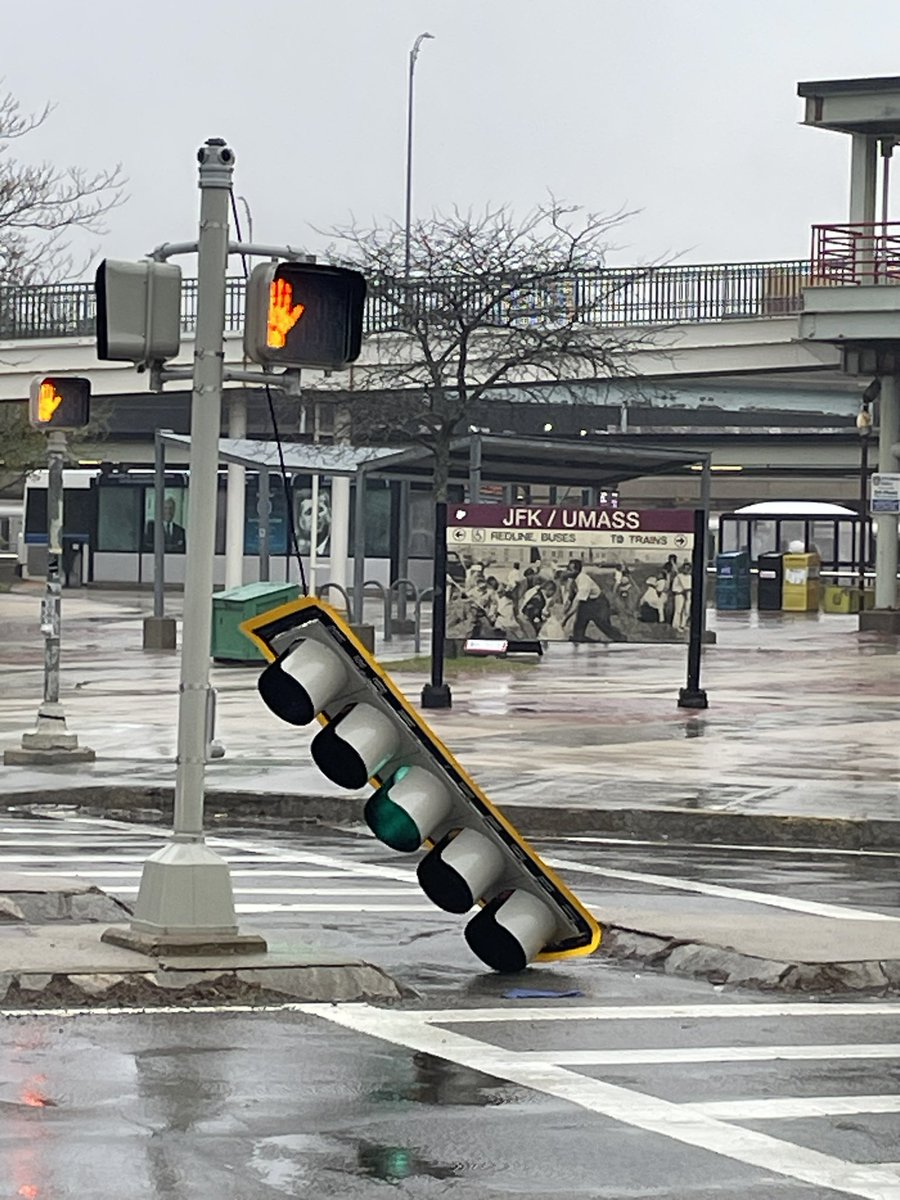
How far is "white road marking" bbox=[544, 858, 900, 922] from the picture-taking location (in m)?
12.4

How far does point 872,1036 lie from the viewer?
8.92 metres

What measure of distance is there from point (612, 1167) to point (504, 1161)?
32 centimetres

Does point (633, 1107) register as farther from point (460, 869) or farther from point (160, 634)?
point (160, 634)

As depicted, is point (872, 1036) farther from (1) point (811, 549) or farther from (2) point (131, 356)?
(1) point (811, 549)

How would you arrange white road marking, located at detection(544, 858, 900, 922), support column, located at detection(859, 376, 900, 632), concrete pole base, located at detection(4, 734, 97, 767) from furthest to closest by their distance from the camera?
1. support column, located at detection(859, 376, 900, 632)
2. concrete pole base, located at detection(4, 734, 97, 767)
3. white road marking, located at detection(544, 858, 900, 922)

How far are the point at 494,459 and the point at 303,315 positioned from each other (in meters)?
28.3

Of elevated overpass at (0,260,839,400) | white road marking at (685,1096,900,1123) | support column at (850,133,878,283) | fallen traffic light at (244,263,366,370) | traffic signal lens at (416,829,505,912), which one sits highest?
support column at (850,133,878,283)

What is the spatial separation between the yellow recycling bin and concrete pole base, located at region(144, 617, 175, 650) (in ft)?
75.4

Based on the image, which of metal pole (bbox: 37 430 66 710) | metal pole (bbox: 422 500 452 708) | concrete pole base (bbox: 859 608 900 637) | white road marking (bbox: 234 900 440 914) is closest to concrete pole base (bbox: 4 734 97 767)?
metal pole (bbox: 37 430 66 710)

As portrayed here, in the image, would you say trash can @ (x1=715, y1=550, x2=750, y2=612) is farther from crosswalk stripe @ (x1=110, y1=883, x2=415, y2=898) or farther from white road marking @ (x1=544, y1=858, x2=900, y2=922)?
crosswalk stripe @ (x1=110, y1=883, x2=415, y2=898)

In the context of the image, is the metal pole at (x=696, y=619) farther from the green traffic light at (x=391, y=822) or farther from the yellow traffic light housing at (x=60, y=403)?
the green traffic light at (x=391, y=822)

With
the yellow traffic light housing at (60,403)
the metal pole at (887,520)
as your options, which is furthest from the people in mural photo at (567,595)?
the metal pole at (887,520)

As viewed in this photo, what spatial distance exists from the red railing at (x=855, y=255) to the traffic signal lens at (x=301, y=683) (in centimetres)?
3445

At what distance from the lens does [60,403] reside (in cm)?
1903
